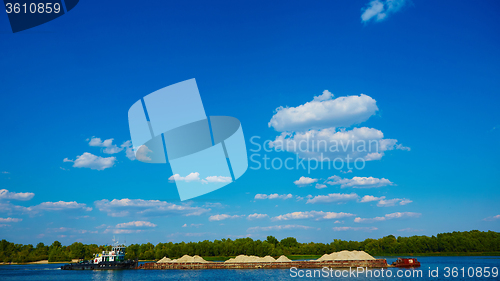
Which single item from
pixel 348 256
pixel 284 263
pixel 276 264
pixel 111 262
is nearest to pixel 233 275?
Answer: pixel 276 264

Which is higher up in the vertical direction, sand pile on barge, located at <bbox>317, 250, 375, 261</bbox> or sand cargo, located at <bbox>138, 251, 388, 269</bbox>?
sand pile on barge, located at <bbox>317, 250, 375, 261</bbox>

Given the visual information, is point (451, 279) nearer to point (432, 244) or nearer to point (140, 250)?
point (432, 244)

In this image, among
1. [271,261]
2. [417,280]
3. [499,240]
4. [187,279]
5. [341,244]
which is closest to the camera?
[417,280]

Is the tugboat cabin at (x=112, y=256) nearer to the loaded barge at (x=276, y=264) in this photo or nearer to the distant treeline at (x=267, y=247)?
the loaded barge at (x=276, y=264)

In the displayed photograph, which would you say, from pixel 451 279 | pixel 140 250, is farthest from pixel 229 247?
pixel 451 279

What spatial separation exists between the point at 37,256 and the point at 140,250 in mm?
48622

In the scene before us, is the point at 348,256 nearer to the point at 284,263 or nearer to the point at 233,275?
the point at 284,263

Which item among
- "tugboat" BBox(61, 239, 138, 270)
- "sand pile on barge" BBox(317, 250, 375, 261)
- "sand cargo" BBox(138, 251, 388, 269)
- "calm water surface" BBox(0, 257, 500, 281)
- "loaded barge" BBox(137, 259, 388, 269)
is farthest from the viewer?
"tugboat" BBox(61, 239, 138, 270)

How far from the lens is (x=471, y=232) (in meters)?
126

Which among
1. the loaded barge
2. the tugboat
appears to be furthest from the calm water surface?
the tugboat

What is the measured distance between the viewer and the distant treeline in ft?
383

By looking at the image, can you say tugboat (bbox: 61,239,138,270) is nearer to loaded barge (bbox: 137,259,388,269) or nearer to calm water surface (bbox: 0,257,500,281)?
loaded barge (bbox: 137,259,388,269)

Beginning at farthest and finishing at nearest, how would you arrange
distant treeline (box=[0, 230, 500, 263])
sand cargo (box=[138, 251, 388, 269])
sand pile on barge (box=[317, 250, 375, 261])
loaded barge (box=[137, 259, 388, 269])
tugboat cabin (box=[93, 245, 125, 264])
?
distant treeline (box=[0, 230, 500, 263])
tugboat cabin (box=[93, 245, 125, 264])
sand pile on barge (box=[317, 250, 375, 261])
sand cargo (box=[138, 251, 388, 269])
loaded barge (box=[137, 259, 388, 269])

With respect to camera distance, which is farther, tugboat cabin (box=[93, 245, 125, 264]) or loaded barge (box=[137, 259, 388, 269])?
tugboat cabin (box=[93, 245, 125, 264])
